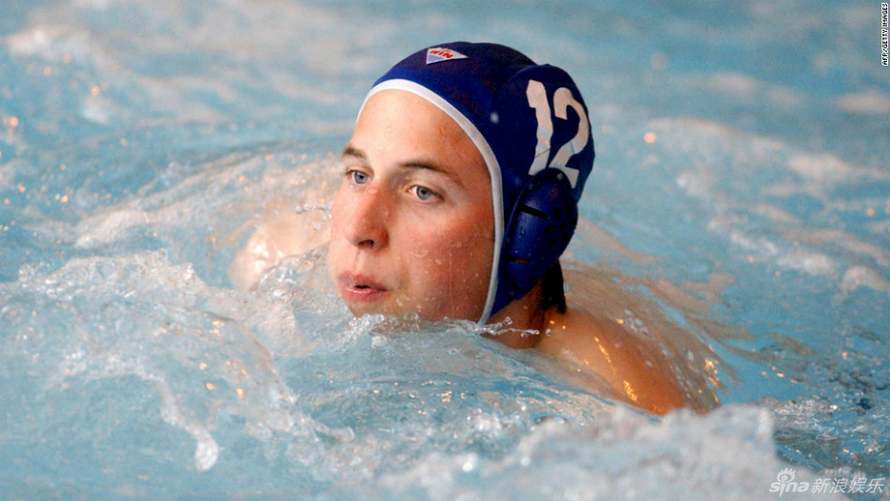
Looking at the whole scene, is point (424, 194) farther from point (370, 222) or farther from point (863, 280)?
point (863, 280)

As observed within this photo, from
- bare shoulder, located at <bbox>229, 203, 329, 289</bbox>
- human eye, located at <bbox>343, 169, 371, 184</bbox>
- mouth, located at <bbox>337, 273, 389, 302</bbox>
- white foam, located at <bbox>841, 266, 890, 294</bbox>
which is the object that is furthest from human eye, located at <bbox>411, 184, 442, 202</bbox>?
white foam, located at <bbox>841, 266, 890, 294</bbox>

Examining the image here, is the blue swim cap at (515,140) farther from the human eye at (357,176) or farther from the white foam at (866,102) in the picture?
the white foam at (866,102)

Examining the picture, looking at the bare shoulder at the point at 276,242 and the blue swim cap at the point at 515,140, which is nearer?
the blue swim cap at the point at 515,140

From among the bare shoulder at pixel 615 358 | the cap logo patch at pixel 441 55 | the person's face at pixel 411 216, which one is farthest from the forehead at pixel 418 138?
the bare shoulder at pixel 615 358

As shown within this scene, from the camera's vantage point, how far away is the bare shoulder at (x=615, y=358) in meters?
2.77

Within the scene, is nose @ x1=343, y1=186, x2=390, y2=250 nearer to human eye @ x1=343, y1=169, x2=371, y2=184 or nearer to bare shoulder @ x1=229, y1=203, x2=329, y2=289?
human eye @ x1=343, y1=169, x2=371, y2=184

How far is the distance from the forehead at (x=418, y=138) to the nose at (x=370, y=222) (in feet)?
0.31

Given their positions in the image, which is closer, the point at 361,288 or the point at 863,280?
the point at 361,288

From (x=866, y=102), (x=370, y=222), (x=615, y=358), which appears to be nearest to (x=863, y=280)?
(x=615, y=358)

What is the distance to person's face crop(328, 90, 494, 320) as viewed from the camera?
2.59 metres

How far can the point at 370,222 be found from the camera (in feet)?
8.43

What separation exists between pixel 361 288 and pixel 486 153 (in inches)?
17.4

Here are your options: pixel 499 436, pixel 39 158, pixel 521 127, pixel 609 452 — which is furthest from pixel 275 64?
pixel 609 452

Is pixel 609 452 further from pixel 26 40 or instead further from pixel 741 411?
pixel 26 40
